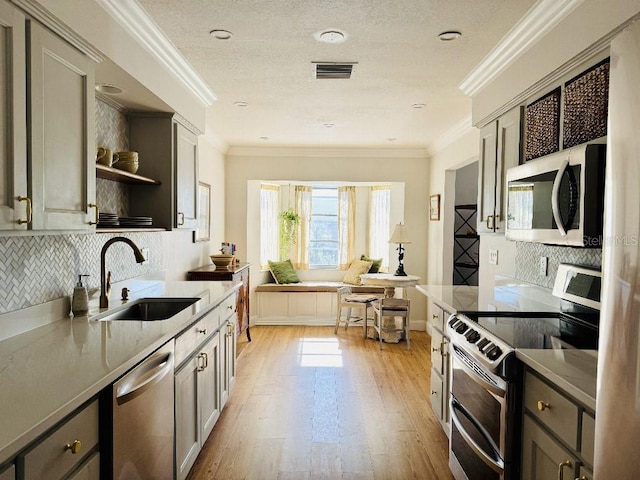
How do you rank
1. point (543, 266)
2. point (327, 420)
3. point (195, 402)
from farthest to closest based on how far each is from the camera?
1. point (327, 420)
2. point (543, 266)
3. point (195, 402)

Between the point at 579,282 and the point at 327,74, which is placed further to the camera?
the point at 327,74

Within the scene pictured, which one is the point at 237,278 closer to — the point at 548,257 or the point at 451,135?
the point at 451,135

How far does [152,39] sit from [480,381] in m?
2.41

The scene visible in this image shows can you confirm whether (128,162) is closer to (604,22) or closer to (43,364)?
(43,364)

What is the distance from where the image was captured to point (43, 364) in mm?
1547

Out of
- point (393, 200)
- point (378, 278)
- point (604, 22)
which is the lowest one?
point (378, 278)

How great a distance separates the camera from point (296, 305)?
262 inches

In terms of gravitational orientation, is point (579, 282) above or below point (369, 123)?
below

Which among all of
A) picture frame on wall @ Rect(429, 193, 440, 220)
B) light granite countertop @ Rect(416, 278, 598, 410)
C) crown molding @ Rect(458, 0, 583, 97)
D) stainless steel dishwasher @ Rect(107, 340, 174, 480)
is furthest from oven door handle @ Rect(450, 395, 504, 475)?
picture frame on wall @ Rect(429, 193, 440, 220)

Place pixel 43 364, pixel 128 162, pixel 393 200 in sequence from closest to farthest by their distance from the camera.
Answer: pixel 43 364 < pixel 128 162 < pixel 393 200

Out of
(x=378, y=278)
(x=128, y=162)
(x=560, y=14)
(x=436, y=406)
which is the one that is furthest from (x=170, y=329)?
(x=378, y=278)

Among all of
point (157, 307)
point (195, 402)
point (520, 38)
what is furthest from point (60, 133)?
point (520, 38)

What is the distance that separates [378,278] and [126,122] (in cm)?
333

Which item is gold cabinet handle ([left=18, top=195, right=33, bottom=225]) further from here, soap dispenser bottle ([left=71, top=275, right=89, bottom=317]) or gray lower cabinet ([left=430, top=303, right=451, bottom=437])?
gray lower cabinet ([left=430, top=303, right=451, bottom=437])
